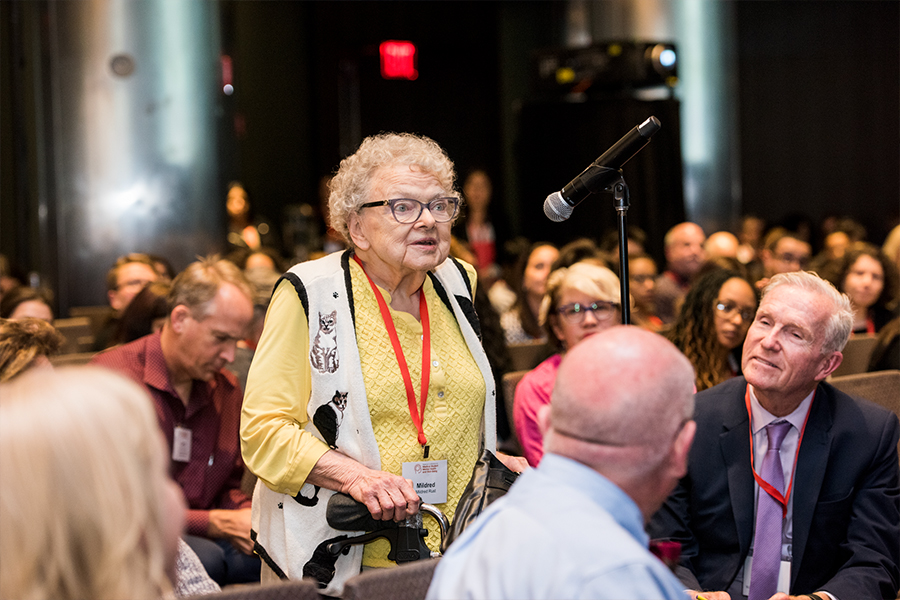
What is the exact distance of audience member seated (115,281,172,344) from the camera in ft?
13.0

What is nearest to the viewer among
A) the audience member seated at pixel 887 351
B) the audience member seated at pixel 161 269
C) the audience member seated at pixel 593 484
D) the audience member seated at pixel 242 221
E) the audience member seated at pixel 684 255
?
the audience member seated at pixel 593 484

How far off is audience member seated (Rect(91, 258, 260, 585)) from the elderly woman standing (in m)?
0.84

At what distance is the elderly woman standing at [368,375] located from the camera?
6.70 feet

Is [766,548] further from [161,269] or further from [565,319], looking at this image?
[161,269]

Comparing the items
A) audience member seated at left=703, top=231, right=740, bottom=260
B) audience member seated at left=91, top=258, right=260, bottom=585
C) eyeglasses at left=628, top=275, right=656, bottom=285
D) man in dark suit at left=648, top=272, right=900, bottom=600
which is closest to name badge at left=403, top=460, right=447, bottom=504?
man in dark suit at left=648, top=272, right=900, bottom=600

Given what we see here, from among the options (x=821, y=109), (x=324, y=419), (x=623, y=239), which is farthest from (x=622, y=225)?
(x=821, y=109)

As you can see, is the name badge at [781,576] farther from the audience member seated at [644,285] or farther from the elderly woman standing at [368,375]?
the audience member seated at [644,285]

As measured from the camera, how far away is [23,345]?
2.42 m

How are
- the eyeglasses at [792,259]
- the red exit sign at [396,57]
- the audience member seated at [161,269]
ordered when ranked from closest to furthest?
the audience member seated at [161,269] → the eyeglasses at [792,259] → the red exit sign at [396,57]

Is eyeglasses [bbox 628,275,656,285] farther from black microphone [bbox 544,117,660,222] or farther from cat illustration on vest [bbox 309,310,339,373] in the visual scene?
cat illustration on vest [bbox 309,310,339,373]

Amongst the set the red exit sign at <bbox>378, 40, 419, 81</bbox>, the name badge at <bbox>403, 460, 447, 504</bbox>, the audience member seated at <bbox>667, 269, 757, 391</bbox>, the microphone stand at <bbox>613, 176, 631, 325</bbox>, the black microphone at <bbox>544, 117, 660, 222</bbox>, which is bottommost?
the name badge at <bbox>403, 460, 447, 504</bbox>

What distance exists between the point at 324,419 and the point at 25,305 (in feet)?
10.1

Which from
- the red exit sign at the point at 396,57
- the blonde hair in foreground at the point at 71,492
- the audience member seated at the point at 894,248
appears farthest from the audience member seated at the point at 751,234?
the blonde hair in foreground at the point at 71,492

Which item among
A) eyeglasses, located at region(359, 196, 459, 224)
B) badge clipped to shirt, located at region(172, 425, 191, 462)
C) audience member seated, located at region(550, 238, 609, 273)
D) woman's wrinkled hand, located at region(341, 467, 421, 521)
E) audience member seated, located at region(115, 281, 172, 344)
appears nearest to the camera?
woman's wrinkled hand, located at region(341, 467, 421, 521)
